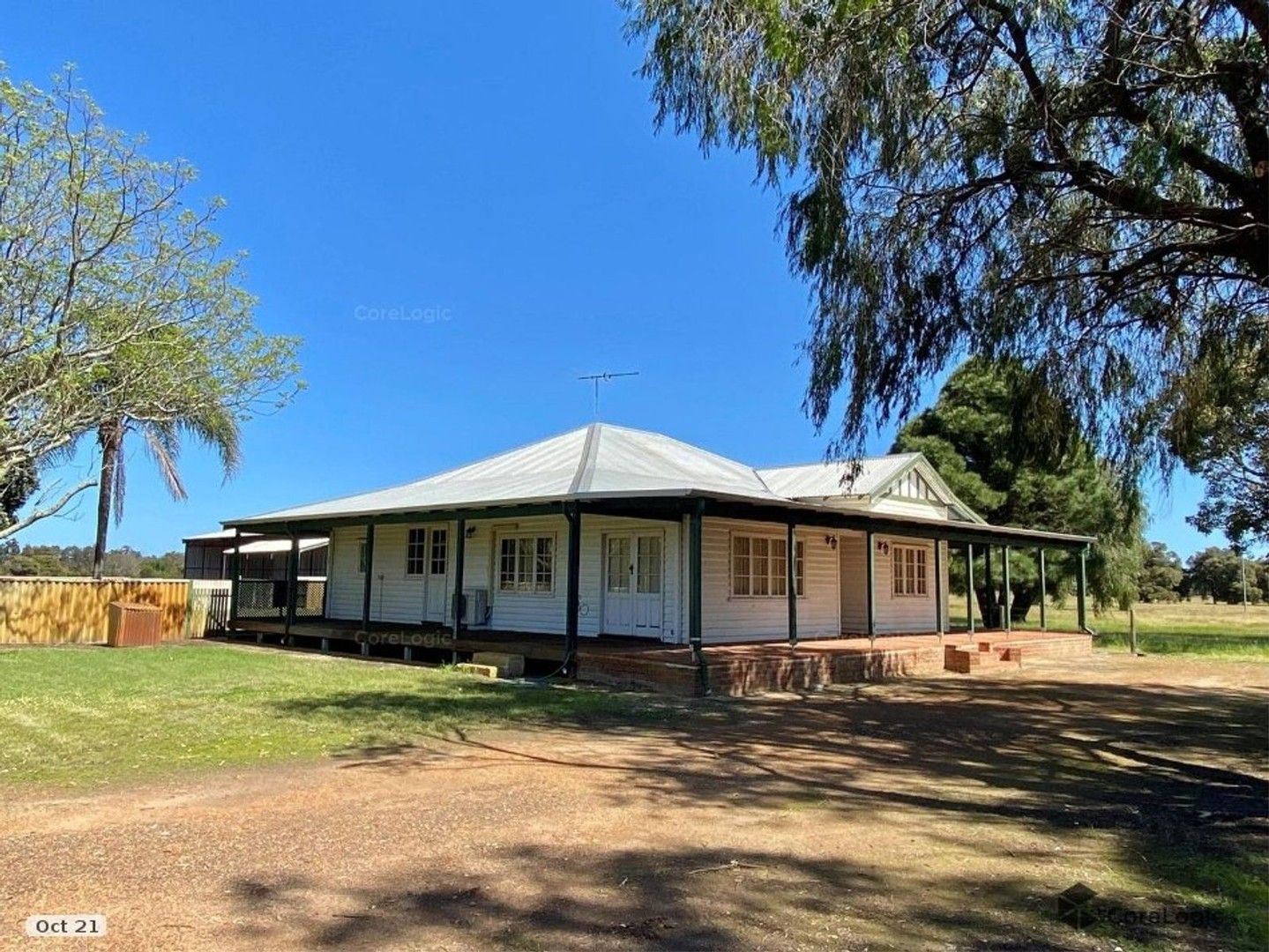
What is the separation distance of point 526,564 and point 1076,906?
529 inches

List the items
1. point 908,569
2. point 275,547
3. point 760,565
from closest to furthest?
point 760,565 < point 908,569 < point 275,547

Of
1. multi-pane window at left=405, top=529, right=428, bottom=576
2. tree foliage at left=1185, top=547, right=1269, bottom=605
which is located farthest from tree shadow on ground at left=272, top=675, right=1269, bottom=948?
tree foliage at left=1185, top=547, right=1269, bottom=605

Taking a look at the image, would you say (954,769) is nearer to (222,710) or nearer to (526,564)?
(222,710)

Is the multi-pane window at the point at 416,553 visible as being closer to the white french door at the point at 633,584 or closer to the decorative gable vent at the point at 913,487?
the white french door at the point at 633,584

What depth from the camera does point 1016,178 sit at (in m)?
7.59

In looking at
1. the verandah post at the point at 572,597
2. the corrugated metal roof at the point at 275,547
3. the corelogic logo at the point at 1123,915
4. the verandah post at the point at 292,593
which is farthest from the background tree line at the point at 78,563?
the corelogic logo at the point at 1123,915

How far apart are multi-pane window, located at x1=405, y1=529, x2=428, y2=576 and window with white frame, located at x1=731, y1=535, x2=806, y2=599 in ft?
22.4

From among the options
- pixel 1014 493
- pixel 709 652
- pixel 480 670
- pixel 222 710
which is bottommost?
pixel 222 710

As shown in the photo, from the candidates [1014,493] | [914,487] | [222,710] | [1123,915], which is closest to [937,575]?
[914,487]

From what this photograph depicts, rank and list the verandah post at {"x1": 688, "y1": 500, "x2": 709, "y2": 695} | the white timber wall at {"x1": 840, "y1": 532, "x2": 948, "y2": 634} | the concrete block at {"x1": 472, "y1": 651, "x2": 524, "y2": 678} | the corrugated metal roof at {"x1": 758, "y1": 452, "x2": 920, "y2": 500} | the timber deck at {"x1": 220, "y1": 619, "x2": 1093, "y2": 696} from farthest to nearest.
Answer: the white timber wall at {"x1": 840, "y1": 532, "x2": 948, "y2": 634} → the corrugated metal roof at {"x1": 758, "y1": 452, "x2": 920, "y2": 500} → the concrete block at {"x1": 472, "y1": 651, "x2": 524, "y2": 678} → the timber deck at {"x1": 220, "y1": 619, "x2": 1093, "y2": 696} → the verandah post at {"x1": 688, "y1": 500, "x2": 709, "y2": 695}

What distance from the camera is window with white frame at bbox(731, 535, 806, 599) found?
1602cm

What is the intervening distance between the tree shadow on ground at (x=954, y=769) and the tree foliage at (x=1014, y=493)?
15446 millimetres

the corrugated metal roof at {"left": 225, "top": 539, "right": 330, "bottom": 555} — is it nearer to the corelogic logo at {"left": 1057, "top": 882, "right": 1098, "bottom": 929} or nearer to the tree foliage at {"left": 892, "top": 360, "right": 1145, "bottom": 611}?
the tree foliage at {"left": 892, "top": 360, "right": 1145, "bottom": 611}

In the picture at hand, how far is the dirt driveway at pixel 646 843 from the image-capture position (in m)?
3.84
